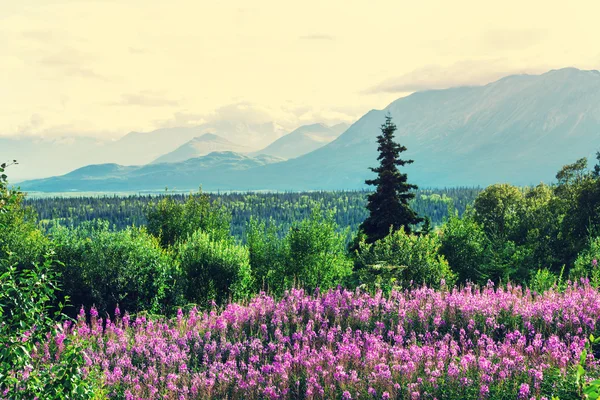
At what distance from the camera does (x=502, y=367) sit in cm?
1039

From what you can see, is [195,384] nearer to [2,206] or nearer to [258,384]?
[258,384]

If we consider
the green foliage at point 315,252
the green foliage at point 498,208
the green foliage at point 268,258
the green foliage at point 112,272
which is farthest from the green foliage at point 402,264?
the green foliage at point 498,208

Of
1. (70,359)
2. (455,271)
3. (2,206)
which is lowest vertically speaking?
(455,271)

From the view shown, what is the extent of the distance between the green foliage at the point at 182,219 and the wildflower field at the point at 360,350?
124ft

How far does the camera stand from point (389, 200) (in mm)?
42719

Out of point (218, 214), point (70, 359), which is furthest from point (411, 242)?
point (218, 214)

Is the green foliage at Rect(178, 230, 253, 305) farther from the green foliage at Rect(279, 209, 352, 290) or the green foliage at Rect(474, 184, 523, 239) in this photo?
the green foliage at Rect(474, 184, 523, 239)

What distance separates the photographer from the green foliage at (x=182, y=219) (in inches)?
2130

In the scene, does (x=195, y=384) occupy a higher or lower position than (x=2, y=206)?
lower

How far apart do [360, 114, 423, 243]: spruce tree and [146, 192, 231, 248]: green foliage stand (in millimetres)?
16522

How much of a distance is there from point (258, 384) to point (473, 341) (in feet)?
17.6

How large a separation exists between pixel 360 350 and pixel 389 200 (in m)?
31.1

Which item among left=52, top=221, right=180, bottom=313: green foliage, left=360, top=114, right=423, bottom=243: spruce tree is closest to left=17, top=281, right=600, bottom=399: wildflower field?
left=52, top=221, right=180, bottom=313: green foliage

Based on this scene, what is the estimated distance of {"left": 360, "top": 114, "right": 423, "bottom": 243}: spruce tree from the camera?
140ft
